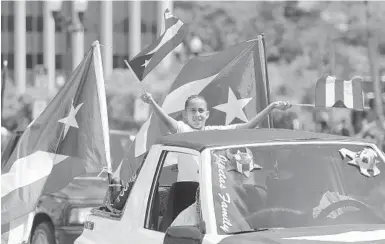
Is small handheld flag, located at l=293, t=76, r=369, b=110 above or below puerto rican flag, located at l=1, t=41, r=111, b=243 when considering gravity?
above

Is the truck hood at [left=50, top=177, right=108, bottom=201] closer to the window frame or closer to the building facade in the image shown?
the window frame

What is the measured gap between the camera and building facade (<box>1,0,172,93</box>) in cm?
8575

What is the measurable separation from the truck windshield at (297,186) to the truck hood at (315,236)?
13 cm

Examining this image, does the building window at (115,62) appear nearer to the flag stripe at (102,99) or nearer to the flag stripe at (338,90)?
the flag stripe at (102,99)

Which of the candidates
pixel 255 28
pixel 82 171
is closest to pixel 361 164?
pixel 82 171

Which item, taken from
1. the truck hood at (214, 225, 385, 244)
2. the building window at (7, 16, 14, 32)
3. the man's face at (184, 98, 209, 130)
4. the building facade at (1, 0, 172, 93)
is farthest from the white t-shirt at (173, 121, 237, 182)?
the building window at (7, 16, 14, 32)

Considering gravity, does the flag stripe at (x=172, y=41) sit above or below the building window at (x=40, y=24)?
below

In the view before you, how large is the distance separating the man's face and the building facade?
77.0 m

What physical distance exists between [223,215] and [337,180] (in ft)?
2.69

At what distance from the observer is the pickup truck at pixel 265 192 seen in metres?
5.82

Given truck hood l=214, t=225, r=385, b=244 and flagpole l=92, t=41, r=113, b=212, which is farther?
flagpole l=92, t=41, r=113, b=212

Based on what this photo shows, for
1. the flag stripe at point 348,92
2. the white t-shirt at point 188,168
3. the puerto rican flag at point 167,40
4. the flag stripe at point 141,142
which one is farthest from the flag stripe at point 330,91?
the white t-shirt at point 188,168

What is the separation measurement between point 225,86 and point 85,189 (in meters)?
1.96

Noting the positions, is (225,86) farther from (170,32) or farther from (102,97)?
(102,97)
